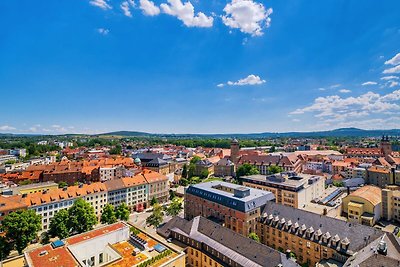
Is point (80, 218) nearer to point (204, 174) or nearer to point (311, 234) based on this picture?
point (311, 234)

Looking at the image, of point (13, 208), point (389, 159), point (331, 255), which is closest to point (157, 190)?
point (13, 208)

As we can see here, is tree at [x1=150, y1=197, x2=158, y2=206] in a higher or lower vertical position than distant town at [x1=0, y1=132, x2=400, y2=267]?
lower

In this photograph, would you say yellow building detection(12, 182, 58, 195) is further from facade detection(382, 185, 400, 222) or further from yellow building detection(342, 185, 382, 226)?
facade detection(382, 185, 400, 222)

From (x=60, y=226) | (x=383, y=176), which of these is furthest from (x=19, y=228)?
(x=383, y=176)

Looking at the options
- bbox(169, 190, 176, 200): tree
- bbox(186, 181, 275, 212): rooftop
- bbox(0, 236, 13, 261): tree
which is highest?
bbox(186, 181, 275, 212): rooftop

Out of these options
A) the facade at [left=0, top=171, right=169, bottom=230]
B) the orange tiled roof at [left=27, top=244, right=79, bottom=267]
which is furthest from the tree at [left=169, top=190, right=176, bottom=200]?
the orange tiled roof at [left=27, top=244, right=79, bottom=267]

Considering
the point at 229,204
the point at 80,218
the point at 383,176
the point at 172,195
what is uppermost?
the point at 383,176

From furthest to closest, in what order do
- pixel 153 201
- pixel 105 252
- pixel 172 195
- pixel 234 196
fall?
pixel 172 195 < pixel 153 201 < pixel 234 196 < pixel 105 252
